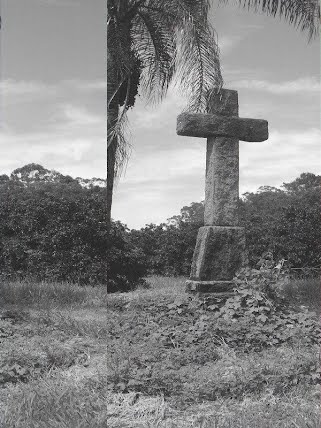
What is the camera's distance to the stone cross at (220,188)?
200 inches

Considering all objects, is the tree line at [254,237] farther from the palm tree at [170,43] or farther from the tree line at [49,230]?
the palm tree at [170,43]

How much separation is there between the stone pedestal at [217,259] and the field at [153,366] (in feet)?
0.67

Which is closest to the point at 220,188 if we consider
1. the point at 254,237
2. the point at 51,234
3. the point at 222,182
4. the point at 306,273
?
the point at 222,182

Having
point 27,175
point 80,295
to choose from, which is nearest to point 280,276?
point 80,295

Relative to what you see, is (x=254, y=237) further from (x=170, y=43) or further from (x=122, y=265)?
(x=170, y=43)

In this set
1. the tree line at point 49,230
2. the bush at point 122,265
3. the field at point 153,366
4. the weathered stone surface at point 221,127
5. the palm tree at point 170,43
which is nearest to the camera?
the field at point 153,366

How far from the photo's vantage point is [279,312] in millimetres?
4645

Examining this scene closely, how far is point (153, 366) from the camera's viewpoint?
10.7 ft

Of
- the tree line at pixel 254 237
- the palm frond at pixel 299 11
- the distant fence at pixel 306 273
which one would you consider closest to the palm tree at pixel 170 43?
the palm frond at pixel 299 11

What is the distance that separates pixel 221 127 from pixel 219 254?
1219 millimetres

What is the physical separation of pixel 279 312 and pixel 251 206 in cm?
478

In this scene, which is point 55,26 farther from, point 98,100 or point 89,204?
point 89,204

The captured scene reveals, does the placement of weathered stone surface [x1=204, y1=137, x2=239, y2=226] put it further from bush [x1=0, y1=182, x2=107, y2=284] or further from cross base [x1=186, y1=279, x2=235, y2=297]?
bush [x1=0, y1=182, x2=107, y2=284]

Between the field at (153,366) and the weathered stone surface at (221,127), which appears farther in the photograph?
the weathered stone surface at (221,127)
